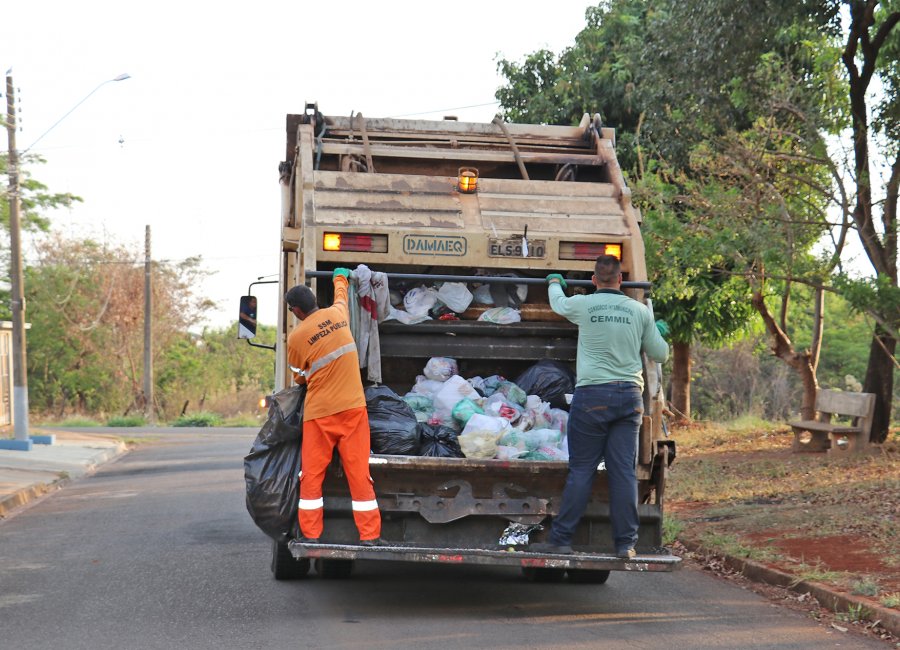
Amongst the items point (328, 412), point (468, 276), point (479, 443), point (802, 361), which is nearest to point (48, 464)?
point (802, 361)

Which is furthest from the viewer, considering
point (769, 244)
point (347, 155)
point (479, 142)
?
point (769, 244)

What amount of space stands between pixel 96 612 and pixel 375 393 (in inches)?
80.0

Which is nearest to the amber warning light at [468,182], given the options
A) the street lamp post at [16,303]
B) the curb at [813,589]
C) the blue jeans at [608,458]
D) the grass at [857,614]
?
the blue jeans at [608,458]

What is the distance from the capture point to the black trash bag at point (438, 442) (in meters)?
6.98

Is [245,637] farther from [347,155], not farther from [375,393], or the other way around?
[347,155]

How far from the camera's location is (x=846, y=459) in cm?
1341

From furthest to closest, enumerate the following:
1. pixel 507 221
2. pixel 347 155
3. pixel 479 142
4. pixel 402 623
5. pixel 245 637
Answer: pixel 479 142
pixel 347 155
pixel 507 221
pixel 402 623
pixel 245 637

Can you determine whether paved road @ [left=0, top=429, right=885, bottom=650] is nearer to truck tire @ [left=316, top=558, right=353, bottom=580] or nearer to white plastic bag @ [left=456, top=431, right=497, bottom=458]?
truck tire @ [left=316, top=558, right=353, bottom=580]

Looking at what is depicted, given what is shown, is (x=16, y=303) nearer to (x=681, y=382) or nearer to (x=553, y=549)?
(x=681, y=382)

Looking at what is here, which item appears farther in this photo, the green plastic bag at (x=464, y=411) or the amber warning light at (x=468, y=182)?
the amber warning light at (x=468, y=182)

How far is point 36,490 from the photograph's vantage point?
14188mm

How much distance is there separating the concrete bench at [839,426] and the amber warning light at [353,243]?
8.31m

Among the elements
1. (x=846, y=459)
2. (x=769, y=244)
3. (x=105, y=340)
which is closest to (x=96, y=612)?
(x=769, y=244)

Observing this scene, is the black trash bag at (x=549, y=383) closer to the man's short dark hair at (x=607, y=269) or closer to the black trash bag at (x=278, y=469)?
the man's short dark hair at (x=607, y=269)
